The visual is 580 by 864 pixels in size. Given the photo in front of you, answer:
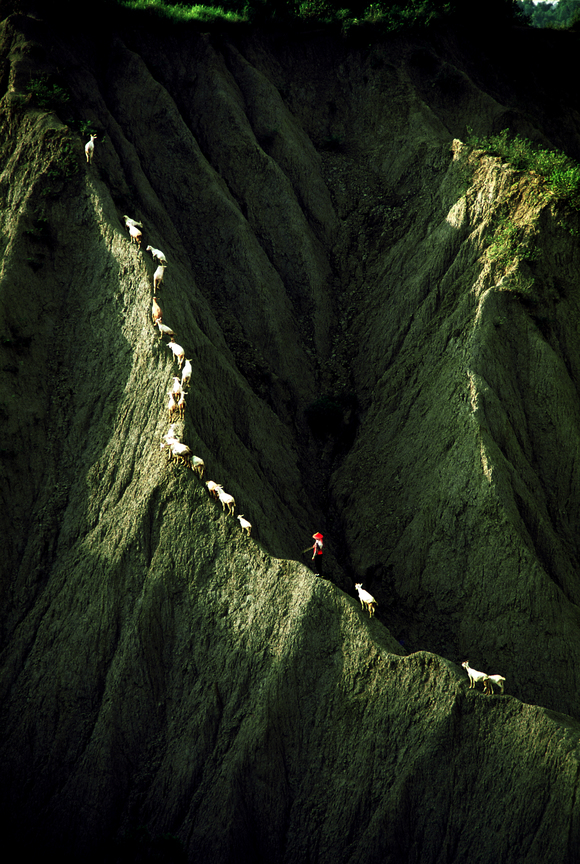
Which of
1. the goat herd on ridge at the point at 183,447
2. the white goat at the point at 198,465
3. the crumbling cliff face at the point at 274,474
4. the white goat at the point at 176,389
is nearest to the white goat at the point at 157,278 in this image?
the goat herd on ridge at the point at 183,447

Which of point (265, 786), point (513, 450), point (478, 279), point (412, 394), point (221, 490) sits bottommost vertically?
point (265, 786)

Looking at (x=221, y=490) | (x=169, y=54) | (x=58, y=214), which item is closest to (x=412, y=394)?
(x=221, y=490)

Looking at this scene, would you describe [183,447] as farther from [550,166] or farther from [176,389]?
[550,166]

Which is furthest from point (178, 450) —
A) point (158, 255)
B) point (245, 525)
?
point (158, 255)

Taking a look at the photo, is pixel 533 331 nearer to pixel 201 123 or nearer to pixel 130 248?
pixel 130 248

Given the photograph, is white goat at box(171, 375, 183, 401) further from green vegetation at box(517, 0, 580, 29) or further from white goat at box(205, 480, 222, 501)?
green vegetation at box(517, 0, 580, 29)

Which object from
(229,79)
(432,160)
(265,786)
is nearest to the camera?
(265,786)
